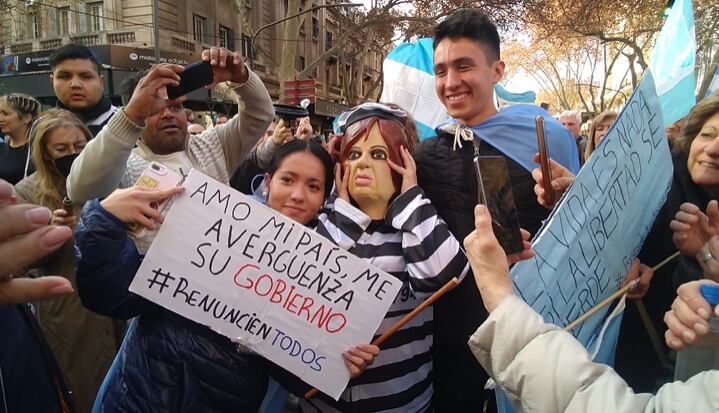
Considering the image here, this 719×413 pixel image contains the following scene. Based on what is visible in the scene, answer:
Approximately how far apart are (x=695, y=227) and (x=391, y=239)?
1.06 metres

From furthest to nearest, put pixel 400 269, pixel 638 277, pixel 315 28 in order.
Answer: pixel 315 28 → pixel 638 277 → pixel 400 269

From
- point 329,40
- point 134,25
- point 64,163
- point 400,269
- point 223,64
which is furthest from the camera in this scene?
point 329,40

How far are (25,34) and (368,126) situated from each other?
24749 millimetres

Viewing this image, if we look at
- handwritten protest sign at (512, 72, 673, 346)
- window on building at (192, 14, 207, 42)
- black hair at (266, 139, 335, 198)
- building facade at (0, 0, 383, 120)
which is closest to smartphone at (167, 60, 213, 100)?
black hair at (266, 139, 335, 198)

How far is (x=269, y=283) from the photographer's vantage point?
147 cm

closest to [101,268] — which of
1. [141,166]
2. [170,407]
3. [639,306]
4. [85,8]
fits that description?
[170,407]

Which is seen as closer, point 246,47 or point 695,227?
point 695,227

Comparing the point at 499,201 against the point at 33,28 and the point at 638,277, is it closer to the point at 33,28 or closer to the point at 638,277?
the point at 638,277

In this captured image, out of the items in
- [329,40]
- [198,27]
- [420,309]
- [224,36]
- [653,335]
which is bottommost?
[653,335]

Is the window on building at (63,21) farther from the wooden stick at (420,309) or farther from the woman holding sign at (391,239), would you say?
the wooden stick at (420,309)

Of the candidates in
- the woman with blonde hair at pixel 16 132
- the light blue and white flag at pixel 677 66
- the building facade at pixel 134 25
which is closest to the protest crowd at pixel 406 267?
the light blue and white flag at pixel 677 66

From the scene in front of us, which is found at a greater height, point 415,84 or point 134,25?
point 134,25

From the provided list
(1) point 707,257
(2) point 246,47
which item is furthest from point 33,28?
(1) point 707,257

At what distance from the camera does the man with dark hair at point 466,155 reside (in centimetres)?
178
